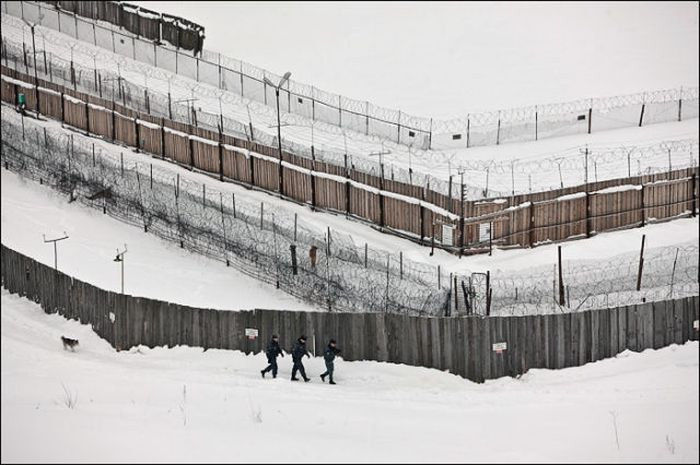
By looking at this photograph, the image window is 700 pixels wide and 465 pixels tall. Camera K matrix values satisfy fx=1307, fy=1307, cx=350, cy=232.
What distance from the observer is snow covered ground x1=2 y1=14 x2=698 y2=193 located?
52.7 metres

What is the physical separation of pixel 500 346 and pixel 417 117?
26924 millimetres

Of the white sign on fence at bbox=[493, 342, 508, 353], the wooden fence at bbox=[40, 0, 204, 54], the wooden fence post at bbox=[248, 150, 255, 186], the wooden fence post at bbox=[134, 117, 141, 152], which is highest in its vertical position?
the wooden fence at bbox=[40, 0, 204, 54]

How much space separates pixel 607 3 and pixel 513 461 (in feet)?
175

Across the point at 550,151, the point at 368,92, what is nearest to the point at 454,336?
the point at 550,151

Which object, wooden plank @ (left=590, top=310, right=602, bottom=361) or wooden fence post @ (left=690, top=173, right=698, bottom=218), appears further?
wooden fence post @ (left=690, top=173, right=698, bottom=218)

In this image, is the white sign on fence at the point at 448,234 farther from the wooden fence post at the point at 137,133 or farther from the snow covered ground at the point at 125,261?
the wooden fence post at the point at 137,133

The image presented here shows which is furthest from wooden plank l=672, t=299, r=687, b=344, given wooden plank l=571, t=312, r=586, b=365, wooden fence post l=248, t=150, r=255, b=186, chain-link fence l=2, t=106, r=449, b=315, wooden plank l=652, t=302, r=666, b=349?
wooden fence post l=248, t=150, r=255, b=186

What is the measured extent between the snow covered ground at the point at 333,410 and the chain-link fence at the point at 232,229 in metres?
6.56

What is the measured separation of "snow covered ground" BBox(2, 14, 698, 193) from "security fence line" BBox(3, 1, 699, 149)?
1.95 ft

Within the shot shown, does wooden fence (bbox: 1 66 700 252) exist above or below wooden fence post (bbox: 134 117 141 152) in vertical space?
below

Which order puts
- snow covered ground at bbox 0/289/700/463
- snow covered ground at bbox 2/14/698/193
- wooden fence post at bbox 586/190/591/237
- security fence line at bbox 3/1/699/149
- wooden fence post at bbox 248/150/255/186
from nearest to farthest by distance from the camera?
snow covered ground at bbox 0/289/700/463
wooden fence post at bbox 586/190/591/237
wooden fence post at bbox 248/150/255/186
snow covered ground at bbox 2/14/698/193
security fence line at bbox 3/1/699/149

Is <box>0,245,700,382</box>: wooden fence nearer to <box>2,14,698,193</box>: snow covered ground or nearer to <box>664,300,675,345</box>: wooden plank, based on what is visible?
<box>664,300,675,345</box>: wooden plank

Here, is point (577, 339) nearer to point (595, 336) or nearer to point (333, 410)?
point (595, 336)

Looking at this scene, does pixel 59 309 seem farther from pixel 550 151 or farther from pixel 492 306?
pixel 550 151
